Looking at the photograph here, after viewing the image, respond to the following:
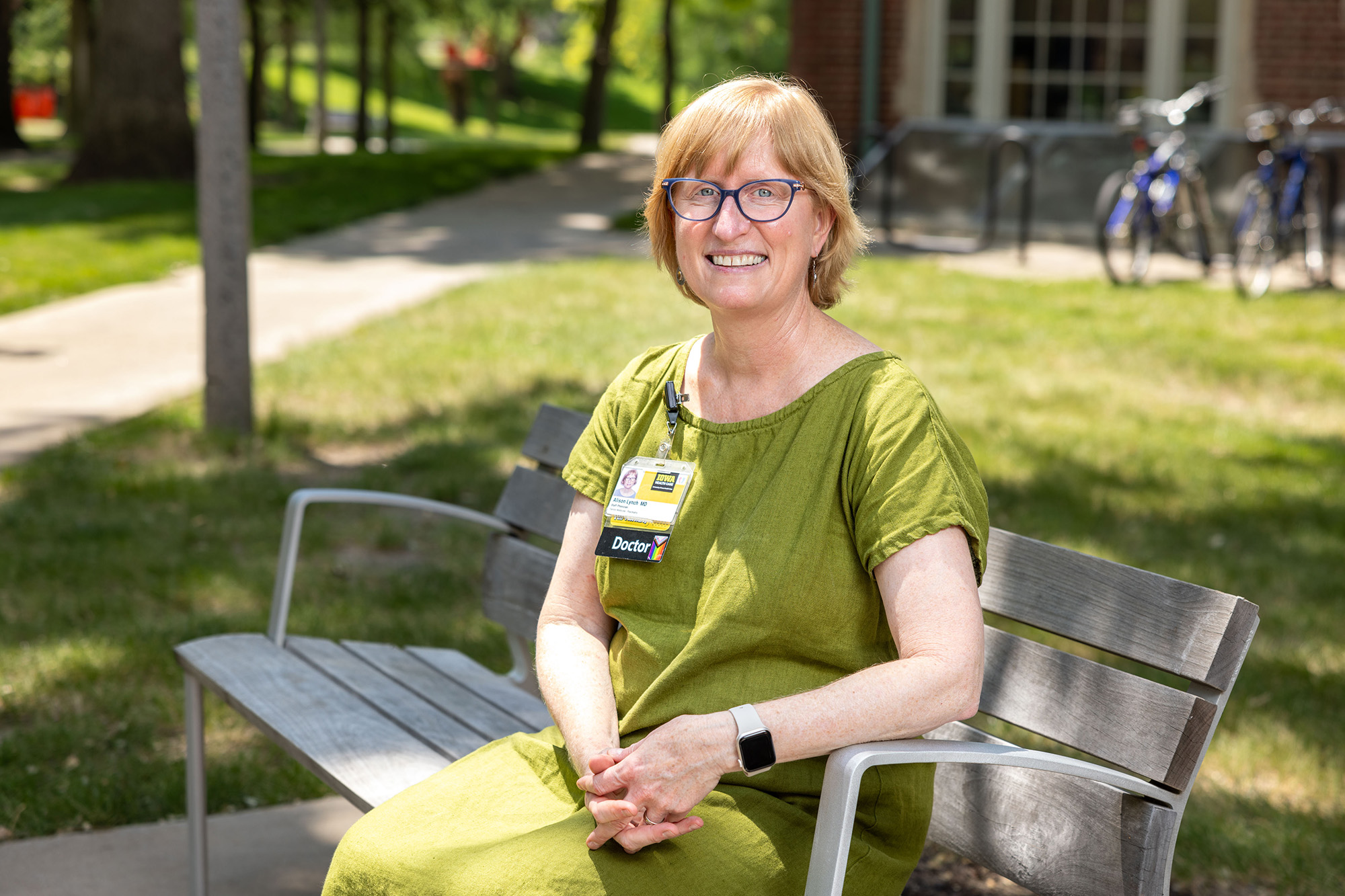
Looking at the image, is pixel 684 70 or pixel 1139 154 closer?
pixel 1139 154

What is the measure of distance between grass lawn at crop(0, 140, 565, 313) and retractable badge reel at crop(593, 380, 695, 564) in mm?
8962

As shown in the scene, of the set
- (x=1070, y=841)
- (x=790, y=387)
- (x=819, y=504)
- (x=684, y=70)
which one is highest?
(x=684, y=70)

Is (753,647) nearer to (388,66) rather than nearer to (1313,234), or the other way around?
(1313,234)

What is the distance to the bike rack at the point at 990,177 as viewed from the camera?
12805 mm

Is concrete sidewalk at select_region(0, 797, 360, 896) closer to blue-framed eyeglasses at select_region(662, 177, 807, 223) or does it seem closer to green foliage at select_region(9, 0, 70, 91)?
blue-framed eyeglasses at select_region(662, 177, 807, 223)

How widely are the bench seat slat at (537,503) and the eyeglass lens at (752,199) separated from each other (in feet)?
3.52

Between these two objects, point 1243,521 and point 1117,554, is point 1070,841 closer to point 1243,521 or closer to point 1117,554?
point 1117,554

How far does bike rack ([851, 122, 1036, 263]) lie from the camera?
42.0 ft

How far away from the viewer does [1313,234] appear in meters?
10.6

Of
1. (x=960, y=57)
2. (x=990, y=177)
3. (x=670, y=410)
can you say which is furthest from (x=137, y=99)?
(x=670, y=410)

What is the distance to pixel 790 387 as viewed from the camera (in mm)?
2260

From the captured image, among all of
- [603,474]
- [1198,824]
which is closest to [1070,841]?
[603,474]

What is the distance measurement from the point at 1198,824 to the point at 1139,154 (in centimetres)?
1023

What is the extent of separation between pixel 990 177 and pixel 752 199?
466 inches
